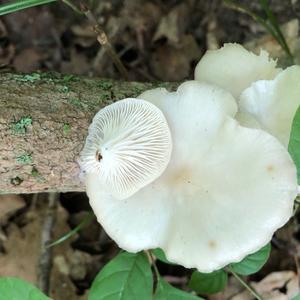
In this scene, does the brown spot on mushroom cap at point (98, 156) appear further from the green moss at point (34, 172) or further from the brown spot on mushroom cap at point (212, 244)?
the brown spot on mushroom cap at point (212, 244)

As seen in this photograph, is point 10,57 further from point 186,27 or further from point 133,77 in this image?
point 186,27

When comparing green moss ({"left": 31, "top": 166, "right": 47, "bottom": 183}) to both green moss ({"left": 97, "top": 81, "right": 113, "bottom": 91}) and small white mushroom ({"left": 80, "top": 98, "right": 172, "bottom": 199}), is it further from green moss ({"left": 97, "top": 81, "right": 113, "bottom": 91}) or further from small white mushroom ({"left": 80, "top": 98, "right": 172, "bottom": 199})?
green moss ({"left": 97, "top": 81, "right": 113, "bottom": 91})

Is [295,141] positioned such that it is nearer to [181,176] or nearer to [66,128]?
[181,176]

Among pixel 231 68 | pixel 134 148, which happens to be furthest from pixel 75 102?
pixel 231 68

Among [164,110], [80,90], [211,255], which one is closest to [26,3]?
[80,90]

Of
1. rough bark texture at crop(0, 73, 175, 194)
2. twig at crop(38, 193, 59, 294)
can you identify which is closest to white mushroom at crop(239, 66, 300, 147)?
rough bark texture at crop(0, 73, 175, 194)
